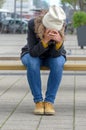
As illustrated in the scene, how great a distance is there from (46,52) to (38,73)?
315 millimetres

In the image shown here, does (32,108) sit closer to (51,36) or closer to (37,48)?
(37,48)

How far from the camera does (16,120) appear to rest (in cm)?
654

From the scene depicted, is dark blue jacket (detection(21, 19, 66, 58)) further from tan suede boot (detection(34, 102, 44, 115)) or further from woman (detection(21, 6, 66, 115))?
tan suede boot (detection(34, 102, 44, 115))

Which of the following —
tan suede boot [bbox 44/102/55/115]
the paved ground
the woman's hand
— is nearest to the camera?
the paved ground

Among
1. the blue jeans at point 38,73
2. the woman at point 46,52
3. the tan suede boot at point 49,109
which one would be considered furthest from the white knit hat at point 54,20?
the tan suede boot at point 49,109

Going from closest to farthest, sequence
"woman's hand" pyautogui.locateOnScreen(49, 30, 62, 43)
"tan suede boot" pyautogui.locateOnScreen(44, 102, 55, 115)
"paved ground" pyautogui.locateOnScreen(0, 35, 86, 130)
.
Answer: "paved ground" pyautogui.locateOnScreen(0, 35, 86, 130) < "woman's hand" pyautogui.locateOnScreen(49, 30, 62, 43) < "tan suede boot" pyautogui.locateOnScreen(44, 102, 55, 115)

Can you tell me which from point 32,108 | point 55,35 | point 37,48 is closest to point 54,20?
point 55,35

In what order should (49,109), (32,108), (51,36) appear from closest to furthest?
(51,36) < (49,109) < (32,108)

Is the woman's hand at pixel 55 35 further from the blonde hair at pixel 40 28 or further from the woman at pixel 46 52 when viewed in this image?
the blonde hair at pixel 40 28

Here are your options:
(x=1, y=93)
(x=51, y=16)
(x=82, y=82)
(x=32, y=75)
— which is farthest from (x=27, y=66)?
(x=82, y=82)

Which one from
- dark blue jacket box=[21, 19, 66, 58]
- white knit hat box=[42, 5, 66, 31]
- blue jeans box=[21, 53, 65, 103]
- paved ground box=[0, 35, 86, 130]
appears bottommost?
paved ground box=[0, 35, 86, 130]

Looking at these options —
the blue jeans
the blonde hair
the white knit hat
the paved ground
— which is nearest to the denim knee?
the blue jeans

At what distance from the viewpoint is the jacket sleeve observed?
684 centimetres

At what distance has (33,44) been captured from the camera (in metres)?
6.95
